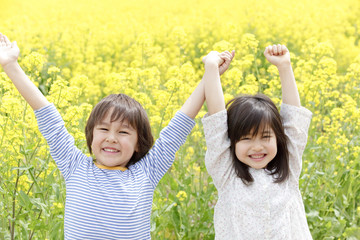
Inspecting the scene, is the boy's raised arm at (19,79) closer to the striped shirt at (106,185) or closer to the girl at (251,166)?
the striped shirt at (106,185)

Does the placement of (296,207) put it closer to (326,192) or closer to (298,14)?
(326,192)

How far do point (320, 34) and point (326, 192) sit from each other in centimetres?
485

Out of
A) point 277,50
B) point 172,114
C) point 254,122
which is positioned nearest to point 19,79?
point 254,122

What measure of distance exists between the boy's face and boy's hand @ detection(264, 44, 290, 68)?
2.23 feet

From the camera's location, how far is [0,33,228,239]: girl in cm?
230

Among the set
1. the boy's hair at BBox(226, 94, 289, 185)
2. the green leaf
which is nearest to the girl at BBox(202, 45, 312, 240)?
the boy's hair at BBox(226, 94, 289, 185)

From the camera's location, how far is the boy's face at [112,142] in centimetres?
234

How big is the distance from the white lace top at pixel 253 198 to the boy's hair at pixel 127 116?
0.88 feet

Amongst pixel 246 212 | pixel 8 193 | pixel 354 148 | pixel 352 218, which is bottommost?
pixel 352 218

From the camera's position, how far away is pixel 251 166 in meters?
2.38

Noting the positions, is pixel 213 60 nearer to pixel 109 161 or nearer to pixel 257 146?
pixel 257 146

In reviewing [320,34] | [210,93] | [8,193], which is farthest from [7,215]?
[320,34]

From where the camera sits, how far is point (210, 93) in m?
2.36

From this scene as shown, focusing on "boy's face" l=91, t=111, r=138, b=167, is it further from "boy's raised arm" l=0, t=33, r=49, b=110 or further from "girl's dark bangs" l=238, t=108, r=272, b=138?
"girl's dark bangs" l=238, t=108, r=272, b=138
